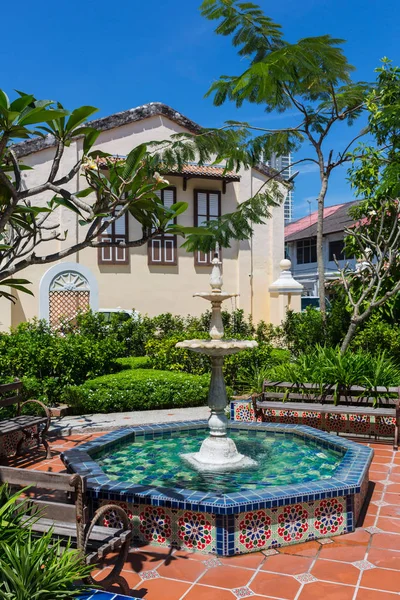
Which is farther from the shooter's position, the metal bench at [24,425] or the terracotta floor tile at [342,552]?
the metal bench at [24,425]

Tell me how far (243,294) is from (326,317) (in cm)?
592

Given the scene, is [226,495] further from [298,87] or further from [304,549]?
[298,87]

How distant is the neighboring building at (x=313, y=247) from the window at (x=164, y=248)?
1421cm

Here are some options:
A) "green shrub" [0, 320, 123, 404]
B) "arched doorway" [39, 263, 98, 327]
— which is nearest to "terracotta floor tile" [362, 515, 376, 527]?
"green shrub" [0, 320, 123, 404]

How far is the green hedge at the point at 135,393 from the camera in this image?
1000cm

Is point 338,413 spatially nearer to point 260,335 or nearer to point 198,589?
point 198,589

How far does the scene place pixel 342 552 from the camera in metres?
4.58

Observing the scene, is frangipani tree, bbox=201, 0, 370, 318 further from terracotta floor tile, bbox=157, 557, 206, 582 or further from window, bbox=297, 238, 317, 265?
window, bbox=297, 238, 317, 265

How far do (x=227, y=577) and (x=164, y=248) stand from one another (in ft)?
46.5

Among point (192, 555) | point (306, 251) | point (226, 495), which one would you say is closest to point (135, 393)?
point (226, 495)

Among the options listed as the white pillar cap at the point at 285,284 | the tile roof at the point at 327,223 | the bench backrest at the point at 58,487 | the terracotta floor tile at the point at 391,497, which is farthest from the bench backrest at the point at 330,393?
the tile roof at the point at 327,223

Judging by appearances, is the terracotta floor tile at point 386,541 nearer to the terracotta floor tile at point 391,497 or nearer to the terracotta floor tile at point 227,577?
the terracotta floor tile at point 391,497

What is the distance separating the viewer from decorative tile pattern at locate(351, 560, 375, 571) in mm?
4281

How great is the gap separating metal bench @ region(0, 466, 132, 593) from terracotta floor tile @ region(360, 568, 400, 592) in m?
1.76
